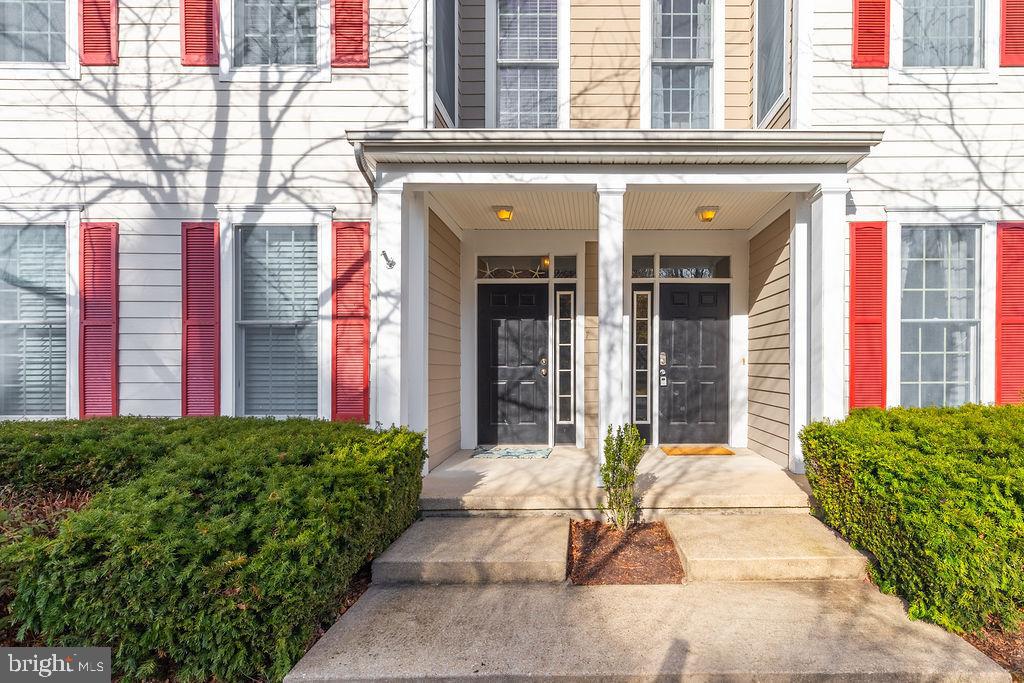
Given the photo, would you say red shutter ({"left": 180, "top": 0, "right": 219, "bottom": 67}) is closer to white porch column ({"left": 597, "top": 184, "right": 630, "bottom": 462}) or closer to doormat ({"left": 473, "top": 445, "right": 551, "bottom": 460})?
white porch column ({"left": 597, "top": 184, "right": 630, "bottom": 462})

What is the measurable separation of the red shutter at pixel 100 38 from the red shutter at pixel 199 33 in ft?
1.98

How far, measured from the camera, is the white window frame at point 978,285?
4.66 metres

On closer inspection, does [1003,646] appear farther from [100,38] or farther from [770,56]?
[100,38]

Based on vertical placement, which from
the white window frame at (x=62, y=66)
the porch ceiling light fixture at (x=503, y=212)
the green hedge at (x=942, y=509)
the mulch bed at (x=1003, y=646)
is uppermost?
the white window frame at (x=62, y=66)

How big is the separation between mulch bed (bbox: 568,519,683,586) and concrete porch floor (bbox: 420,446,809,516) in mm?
204

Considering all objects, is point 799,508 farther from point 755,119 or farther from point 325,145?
point 325,145

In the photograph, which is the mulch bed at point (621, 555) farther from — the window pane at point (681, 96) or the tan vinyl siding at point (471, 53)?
the tan vinyl siding at point (471, 53)

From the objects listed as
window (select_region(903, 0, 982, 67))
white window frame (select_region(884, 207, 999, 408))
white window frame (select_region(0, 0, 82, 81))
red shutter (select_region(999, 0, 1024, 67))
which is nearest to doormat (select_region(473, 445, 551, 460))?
white window frame (select_region(884, 207, 999, 408))

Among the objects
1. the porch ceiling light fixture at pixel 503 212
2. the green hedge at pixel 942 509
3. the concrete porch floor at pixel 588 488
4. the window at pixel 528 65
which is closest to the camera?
the green hedge at pixel 942 509

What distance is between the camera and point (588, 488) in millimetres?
4191

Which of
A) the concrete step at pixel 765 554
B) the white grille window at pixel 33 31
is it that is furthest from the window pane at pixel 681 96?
the white grille window at pixel 33 31

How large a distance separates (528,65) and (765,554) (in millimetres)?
5079

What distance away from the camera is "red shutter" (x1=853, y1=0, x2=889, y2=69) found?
468cm

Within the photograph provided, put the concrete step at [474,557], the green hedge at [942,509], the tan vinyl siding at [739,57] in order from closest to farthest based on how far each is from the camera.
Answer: the green hedge at [942,509], the concrete step at [474,557], the tan vinyl siding at [739,57]
